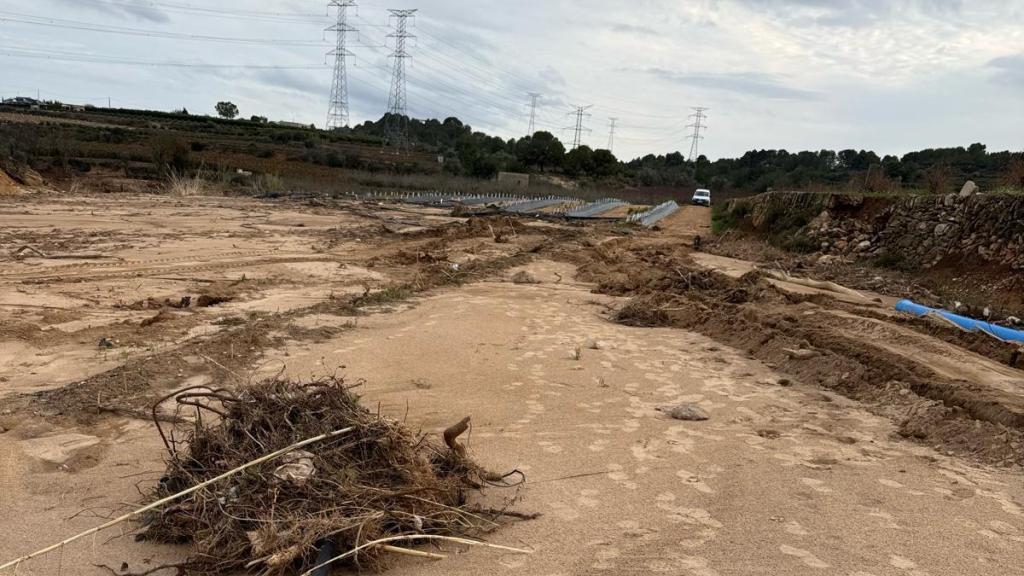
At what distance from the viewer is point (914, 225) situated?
13.6 meters

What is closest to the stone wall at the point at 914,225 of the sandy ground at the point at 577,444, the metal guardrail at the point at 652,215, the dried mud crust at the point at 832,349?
the dried mud crust at the point at 832,349

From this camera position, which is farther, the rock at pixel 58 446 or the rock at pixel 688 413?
the rock at pixel 688 413

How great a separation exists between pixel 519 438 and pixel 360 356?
2.53m

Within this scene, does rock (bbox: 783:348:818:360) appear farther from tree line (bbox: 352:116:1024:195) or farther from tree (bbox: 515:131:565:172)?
tree (bbox: 515:131:565:172)

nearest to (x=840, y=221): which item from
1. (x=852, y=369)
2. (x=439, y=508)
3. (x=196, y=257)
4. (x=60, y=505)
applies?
(x=852, y=369)

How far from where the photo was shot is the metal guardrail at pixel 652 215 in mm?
28100

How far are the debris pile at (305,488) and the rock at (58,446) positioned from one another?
46.7 inches

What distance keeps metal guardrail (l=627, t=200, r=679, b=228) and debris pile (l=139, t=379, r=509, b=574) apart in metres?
23.8

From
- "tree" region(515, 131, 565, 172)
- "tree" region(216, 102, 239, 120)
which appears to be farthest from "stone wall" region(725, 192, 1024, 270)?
"tree" region(216, 102, 239, 120)

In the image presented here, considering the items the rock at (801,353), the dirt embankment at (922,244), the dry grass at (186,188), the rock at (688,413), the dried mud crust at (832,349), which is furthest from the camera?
the dry grass at (186,188)

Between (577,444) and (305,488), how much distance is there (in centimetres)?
214

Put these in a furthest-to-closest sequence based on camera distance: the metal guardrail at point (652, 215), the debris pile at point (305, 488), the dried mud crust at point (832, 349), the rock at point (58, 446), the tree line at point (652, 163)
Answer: the tree line at point (652, 163) < the metal guardrail at point (652, 215) < the dried mud crust at point (832, 349) < the rock at point (58, 446) < the debris pile at point (305, 488)

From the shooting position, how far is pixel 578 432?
5.02 m

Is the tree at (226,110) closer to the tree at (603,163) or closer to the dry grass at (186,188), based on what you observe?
the tree at (603,163)
